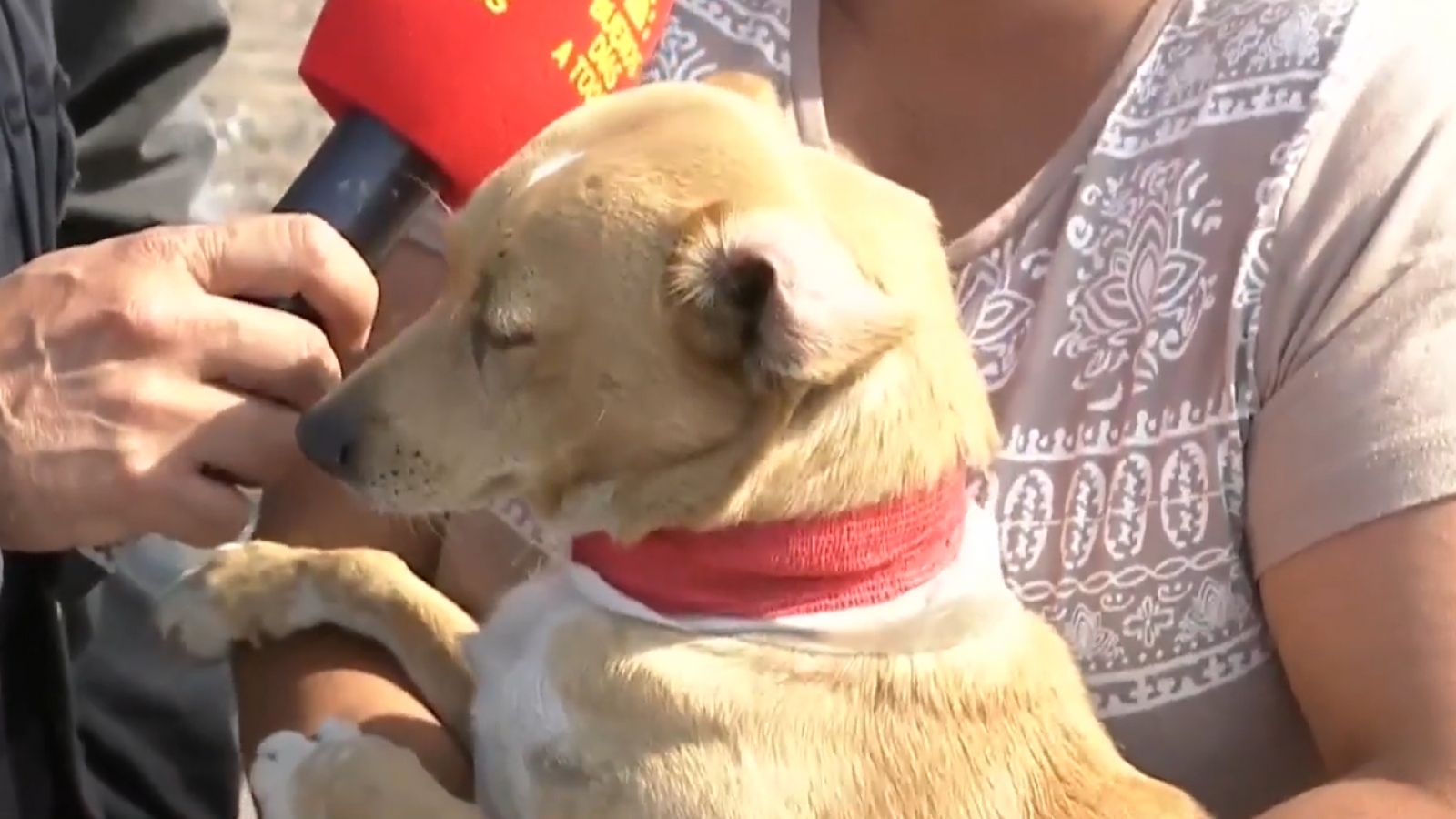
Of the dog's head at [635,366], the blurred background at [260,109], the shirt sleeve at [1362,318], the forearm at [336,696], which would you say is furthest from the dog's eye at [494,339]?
the blurred background at [260,109]

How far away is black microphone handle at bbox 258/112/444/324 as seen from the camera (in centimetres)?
74

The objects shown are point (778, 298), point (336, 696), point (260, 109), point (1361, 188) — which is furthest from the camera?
point (260, 109)

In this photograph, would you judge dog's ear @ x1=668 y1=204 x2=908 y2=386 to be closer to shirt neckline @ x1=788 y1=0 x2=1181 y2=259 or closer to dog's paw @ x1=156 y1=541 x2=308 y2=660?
shirt neckline @ x1=788 y1=0 x2=1181 y2=259

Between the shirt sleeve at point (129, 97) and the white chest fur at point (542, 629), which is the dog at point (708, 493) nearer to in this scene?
the white chest fur at point (542, 629)

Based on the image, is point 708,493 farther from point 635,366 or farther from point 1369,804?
point 1369,804

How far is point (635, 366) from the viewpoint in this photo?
29.1 inches

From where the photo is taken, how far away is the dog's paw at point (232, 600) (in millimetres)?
899

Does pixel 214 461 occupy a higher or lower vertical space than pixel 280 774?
higher

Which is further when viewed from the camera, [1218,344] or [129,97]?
[129,97]

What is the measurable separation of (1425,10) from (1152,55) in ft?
0.46

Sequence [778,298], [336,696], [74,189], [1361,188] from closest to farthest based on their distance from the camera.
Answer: [778,298]
[1361,188]
[336,696]
[74,189]

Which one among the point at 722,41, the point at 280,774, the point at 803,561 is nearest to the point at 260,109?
the point at 722,41

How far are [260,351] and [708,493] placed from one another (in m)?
0.21

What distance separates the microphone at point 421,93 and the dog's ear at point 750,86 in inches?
3.2
